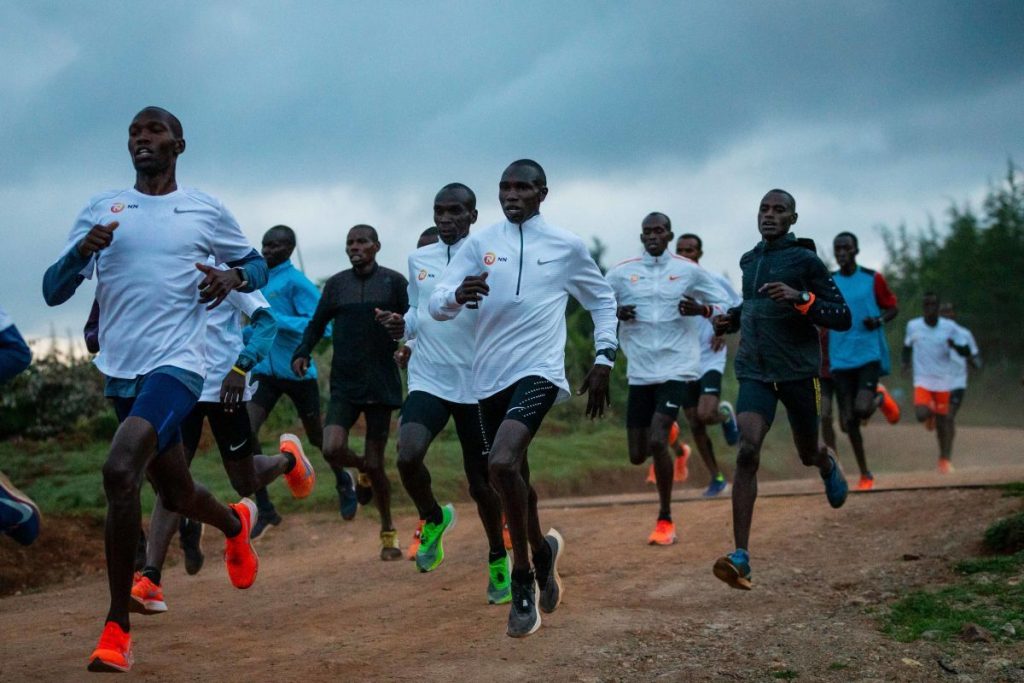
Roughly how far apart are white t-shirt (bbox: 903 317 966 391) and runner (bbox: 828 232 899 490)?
499cm

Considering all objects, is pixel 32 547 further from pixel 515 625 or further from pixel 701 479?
pixel 701 479

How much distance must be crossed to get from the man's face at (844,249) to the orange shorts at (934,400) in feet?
18.0

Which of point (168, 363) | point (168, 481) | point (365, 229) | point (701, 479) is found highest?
point (365, 229)

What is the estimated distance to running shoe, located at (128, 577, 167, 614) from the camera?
7.65m

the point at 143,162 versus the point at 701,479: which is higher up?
the point at 143,162

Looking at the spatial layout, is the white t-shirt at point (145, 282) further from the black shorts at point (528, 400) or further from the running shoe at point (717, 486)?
the running shoe at point (717, 486)

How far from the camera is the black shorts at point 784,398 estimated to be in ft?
27.0

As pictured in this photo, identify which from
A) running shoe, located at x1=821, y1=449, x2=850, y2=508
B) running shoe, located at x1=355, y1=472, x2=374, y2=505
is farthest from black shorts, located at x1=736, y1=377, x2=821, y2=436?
running shoe, located at x1=355, y1=472, x2=374, y2=505

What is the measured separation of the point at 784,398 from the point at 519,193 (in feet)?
8.43

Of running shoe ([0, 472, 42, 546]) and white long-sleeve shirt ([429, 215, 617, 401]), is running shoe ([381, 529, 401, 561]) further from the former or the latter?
running shoe ([0, 472, 42, 546])

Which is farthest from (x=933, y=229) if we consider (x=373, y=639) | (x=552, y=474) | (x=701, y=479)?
(x=373, y=639)

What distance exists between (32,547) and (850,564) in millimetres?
7626

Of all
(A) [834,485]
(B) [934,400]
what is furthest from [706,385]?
(B) [934,400]

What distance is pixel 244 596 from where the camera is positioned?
9344mm
